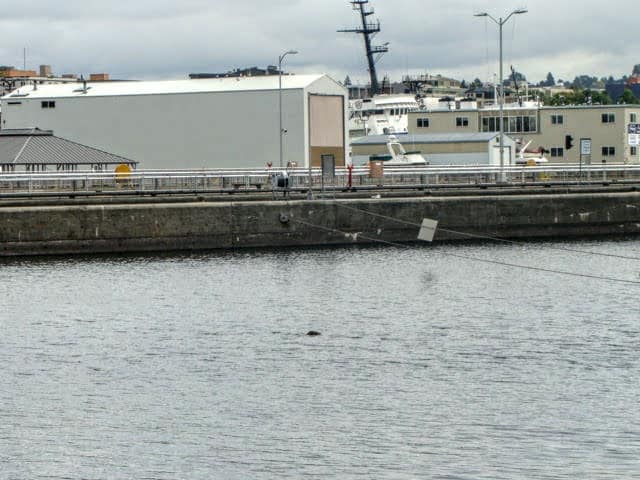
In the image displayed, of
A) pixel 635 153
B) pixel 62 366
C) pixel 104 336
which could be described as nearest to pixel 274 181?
pixel 104 336

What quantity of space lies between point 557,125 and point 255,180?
187 feet

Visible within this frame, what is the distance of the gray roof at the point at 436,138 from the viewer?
12044cm

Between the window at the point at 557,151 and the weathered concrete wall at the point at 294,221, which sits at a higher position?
the window at the point at 557,151

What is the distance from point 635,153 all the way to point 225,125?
41.7 metres

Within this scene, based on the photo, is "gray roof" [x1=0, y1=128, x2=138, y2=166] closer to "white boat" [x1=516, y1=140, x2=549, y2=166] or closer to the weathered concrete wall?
the weathered concrete wall

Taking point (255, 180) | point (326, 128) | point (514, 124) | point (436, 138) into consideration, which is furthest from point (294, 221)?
point (514, 124)

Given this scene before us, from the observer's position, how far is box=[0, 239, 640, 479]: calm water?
29.2 meters

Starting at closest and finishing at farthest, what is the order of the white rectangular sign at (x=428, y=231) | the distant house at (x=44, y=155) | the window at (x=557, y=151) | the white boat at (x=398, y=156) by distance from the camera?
the white rectangular sign at (x=428, y=231) → the distant house at (x=44, y=155) → the white boat at (x=398, y=156) → the window at (x=557, y=151)

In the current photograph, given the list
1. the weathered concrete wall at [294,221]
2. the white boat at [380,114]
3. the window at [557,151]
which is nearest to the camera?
the weathered concrete wall at [294,221]

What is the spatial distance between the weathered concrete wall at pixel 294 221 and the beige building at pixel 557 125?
2096 inches

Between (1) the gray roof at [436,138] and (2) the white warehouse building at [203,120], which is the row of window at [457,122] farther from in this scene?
(2) the white warehouse building at [203,120]

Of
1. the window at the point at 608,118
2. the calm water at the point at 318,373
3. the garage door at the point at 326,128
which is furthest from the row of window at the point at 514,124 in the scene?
the calm water at the point at 318,373

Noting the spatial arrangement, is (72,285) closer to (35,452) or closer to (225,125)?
(35,452)

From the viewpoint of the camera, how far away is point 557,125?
134m
